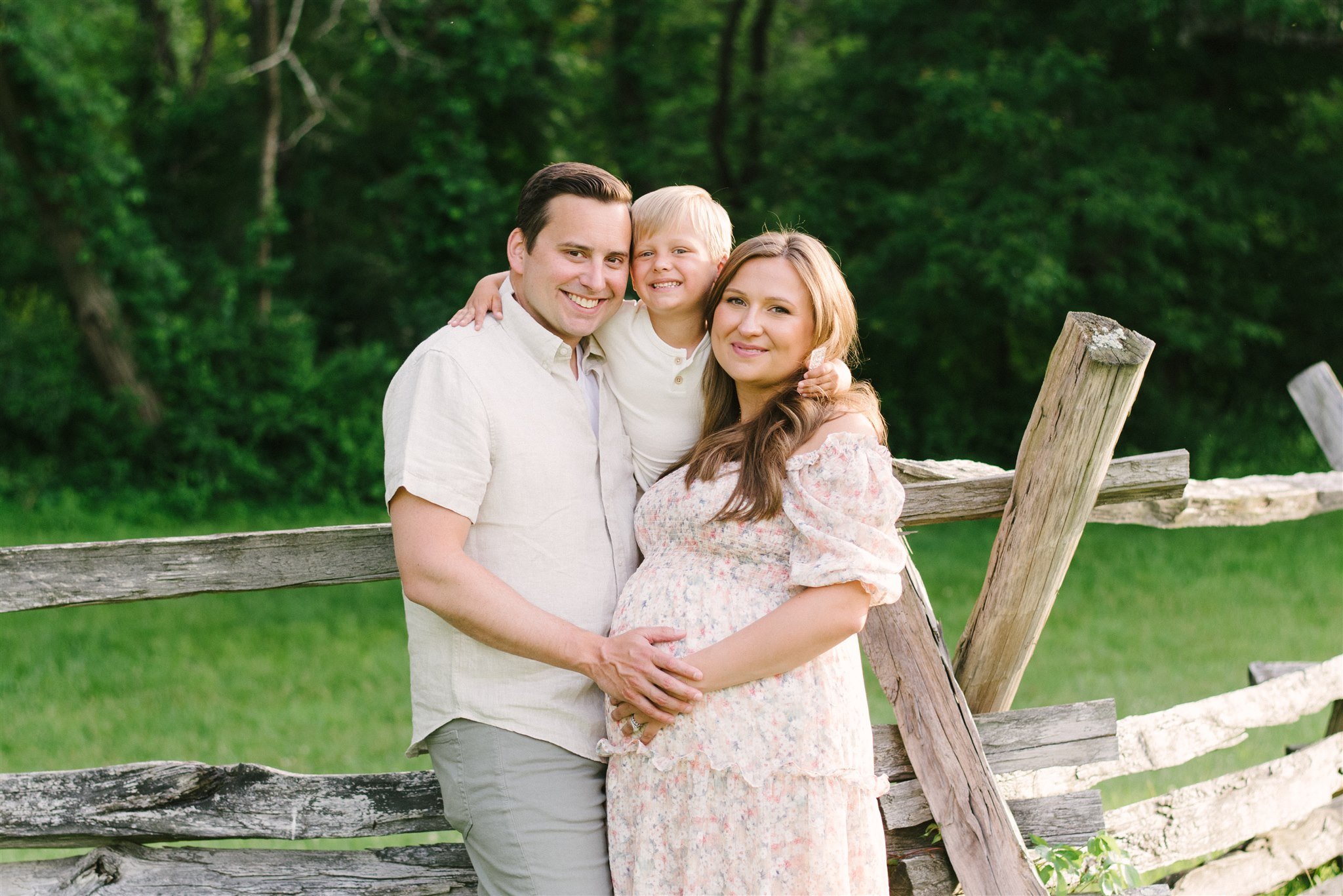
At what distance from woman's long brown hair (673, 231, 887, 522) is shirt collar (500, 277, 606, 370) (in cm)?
37

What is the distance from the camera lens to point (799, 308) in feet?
8.66

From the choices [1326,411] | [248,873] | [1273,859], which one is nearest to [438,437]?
[248,873]

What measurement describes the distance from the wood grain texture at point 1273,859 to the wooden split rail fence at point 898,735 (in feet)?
3.24

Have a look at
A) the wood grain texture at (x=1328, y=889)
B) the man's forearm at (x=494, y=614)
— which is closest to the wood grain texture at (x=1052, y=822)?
the man's forearm at (x=494, y=614)

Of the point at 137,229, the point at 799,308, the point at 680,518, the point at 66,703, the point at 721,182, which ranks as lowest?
the point at 66,703

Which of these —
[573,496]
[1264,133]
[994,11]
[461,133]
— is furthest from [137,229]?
[1264,133]

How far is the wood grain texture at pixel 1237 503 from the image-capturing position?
3.50m

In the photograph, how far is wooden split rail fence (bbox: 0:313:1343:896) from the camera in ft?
9.25

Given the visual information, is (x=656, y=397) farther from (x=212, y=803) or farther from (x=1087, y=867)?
(x=1087, y=867)

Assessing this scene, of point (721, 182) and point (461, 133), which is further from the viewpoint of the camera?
point (721, 182)

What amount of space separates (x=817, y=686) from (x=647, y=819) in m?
0.47

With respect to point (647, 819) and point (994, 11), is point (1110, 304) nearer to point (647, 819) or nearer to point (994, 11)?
point (994, 11)

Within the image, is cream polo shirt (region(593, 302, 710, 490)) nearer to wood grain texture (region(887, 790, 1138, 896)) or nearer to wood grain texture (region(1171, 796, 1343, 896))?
wood grain texture (region(887, 790, 1138, 896))

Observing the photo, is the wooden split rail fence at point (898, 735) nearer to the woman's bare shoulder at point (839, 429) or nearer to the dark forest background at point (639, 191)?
the woman's bare shoulder at point (839, 429)
